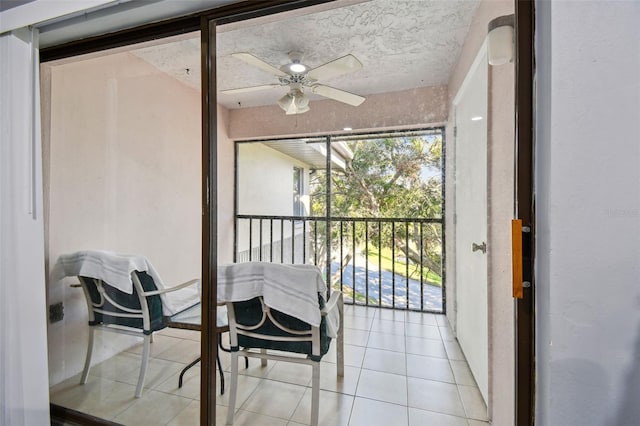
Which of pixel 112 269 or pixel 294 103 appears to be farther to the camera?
pixel 294 103

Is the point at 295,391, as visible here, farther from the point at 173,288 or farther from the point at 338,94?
the point at 338,94

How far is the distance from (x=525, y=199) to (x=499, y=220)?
47 cm

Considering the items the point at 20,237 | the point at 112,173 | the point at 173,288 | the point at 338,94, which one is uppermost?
the point at 338,94

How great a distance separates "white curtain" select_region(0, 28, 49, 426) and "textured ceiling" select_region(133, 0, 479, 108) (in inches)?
22.5

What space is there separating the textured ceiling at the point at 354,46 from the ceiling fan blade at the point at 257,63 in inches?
1.4

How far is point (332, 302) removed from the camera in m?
1.72

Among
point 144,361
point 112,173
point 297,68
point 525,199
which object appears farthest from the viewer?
point 297,68

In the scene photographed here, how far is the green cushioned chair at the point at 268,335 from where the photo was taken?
4.97 feet

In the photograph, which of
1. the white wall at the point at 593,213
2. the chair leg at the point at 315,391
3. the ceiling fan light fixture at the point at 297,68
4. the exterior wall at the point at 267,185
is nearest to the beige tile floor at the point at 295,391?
the chair leg at the point at 315,391

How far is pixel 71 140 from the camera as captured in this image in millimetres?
1795

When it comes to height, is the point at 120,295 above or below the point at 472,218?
below

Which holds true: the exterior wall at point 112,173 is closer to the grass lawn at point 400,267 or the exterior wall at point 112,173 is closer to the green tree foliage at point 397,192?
the green tree foliage at point 397,192

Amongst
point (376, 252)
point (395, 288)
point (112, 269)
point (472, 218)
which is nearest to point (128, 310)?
point (112, 269)

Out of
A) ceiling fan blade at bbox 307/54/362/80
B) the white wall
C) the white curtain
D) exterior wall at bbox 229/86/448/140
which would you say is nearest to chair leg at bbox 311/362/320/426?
the white wall
